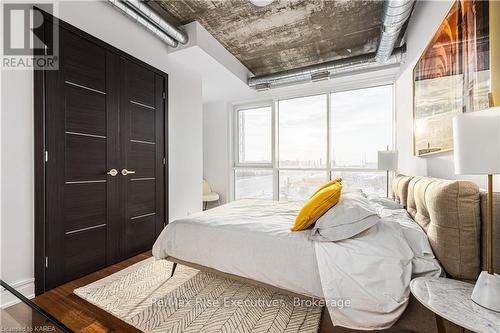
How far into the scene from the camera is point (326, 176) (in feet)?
14.7

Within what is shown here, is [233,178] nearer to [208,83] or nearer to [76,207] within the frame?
[208,83]

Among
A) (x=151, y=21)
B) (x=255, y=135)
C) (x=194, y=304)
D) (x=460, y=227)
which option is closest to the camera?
(x=460, y=227)

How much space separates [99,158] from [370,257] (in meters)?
2.65

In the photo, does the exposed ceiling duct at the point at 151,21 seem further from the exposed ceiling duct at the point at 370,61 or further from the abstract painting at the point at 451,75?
the abstract painting at the point at 451,75

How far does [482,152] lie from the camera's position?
873mm

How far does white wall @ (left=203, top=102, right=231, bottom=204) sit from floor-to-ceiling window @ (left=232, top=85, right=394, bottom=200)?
246 mm

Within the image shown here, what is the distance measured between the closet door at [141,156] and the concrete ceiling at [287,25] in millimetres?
932

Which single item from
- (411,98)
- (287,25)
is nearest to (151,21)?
(287,25)

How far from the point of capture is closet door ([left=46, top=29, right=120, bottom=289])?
80.4 inches

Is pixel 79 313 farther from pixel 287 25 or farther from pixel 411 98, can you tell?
pixel 411 98

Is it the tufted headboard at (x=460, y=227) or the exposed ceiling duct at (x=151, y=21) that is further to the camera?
the exposed ceiling duct at (x=151, y=21)

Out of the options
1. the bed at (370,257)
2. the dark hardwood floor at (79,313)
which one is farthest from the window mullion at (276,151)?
the dark hardwood floor at (79,313)

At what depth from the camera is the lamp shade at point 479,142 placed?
2.78 ft

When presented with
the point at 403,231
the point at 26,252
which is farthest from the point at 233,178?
the point at 403,231
